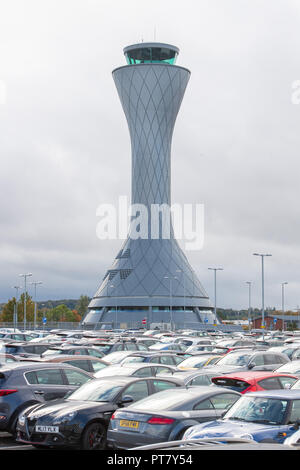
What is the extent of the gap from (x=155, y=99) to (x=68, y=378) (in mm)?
92375

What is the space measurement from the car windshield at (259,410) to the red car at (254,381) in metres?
3.73

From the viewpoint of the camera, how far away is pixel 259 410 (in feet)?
39.3

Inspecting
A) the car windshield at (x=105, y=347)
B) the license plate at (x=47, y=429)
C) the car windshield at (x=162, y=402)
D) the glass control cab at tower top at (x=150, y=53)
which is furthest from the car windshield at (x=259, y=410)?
the glass control cab at tower top at (x=150, y=53)

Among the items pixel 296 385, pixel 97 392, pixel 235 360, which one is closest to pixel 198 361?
pixel 235 360

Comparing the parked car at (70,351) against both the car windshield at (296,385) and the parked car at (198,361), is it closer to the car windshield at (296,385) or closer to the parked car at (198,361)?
the parked car at (198,361)

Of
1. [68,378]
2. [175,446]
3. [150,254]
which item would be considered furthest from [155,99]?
[175,446]

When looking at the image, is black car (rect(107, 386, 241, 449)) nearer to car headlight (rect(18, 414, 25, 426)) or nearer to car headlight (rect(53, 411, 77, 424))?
car headlight (rect(53, 411, 77, 424))

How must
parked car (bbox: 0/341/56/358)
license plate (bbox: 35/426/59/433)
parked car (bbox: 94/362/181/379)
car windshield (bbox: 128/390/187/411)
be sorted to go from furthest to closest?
parked car (bbox: 0/341/56/358) → parked car (bbox: 94/362/181/379) → license plate (bbox: 35/426/59/433) → car windshield (bbox: 128/390/187/411)

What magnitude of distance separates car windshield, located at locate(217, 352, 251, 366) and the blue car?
10.9 m

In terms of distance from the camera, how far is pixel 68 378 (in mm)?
16750

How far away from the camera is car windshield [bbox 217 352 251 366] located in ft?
76.9

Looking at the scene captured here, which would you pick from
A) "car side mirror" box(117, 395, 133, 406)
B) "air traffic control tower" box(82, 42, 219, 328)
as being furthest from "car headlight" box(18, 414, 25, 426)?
"air traffic control tower" box(82, 42, 219, 328)

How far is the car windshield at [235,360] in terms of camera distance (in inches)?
923

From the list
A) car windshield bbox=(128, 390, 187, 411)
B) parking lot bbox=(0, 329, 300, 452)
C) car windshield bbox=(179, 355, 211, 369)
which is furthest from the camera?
car windshield bbox=(179, 355, 211, 369)
